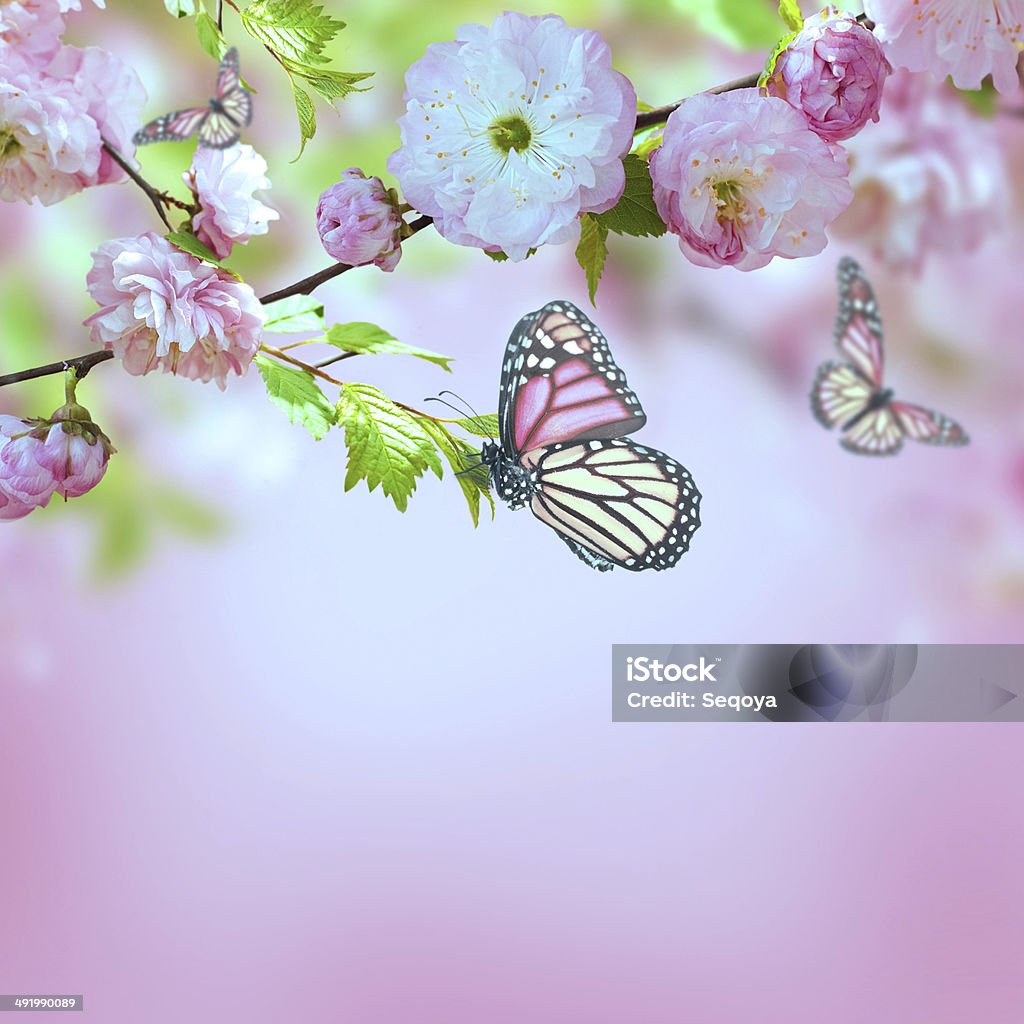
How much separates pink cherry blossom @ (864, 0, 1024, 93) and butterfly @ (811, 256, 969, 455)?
45 centimetres

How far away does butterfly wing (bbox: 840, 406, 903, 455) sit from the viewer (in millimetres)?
918

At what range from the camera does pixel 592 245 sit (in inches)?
22.1

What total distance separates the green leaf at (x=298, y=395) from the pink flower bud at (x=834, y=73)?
348 millimetres

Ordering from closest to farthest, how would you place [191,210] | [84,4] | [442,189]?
[442,189] < [191,210] < [84,4]

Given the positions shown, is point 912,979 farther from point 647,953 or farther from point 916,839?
point 647,953

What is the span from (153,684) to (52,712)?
3.7 inches

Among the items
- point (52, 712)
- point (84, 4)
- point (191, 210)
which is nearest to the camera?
point (191, 210)

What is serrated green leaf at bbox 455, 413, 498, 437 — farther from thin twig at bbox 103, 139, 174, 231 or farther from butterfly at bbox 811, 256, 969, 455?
butterfly at bbox 811, 256, 969, 455

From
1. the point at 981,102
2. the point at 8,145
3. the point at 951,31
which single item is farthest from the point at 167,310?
the point at 981,102

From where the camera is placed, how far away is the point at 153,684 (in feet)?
2.97

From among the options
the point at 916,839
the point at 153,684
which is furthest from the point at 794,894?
the point at 153,684

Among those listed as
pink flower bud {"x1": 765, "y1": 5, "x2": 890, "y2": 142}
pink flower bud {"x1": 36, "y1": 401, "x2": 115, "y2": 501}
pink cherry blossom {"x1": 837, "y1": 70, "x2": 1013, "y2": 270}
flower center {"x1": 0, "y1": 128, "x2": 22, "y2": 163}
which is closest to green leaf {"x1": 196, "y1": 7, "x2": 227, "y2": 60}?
flower center {"x1": 0, "y1": 128, "x2": 22, "y2": 163}

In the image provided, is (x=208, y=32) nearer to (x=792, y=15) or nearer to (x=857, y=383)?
(x=792, y=15)

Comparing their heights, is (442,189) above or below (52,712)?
above
